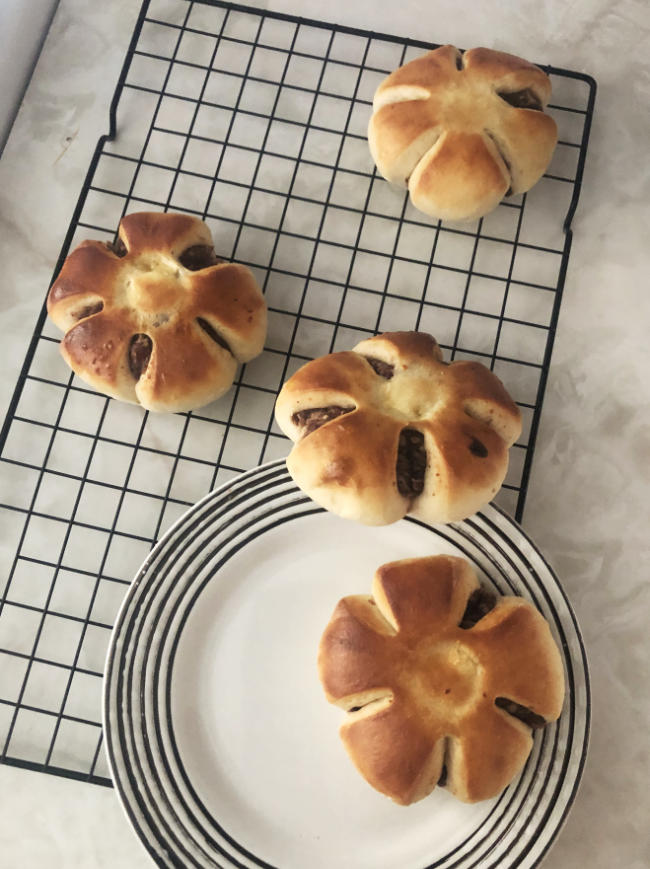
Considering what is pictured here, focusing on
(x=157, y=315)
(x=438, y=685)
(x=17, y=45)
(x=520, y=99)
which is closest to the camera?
(x=438, y=685)

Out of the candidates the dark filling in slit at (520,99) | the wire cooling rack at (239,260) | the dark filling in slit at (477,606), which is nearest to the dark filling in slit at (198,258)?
the wire cooling rack at (239,260)

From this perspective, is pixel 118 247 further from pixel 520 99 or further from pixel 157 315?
pixel 520 99

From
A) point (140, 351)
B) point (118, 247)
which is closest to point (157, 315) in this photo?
point (140, 351)

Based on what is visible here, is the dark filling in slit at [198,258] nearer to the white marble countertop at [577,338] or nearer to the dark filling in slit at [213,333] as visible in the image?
the dark filling in slit at [213,333]

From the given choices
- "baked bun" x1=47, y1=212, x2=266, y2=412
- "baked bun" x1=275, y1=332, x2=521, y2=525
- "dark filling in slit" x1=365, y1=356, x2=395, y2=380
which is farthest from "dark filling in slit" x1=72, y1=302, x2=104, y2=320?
"dark filling in slit" x1=365, y1=356, x2=395, y2=380

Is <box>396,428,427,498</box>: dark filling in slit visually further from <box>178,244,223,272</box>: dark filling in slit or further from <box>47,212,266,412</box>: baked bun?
<box>178,244,223,272</box>: dark filling in slit
